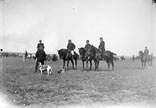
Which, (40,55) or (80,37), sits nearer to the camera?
(80,37)

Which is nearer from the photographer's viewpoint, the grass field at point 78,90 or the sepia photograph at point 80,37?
the grass field at point 78,90

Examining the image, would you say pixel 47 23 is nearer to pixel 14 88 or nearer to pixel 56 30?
pixel 56 30

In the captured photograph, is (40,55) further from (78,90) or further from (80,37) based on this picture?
(78,90)

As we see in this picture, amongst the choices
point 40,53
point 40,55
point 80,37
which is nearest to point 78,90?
point 80,37

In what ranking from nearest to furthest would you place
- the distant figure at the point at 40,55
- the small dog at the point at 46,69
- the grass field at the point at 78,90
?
the grass field at the point at 78,90
the distant figure at the point at 40,55
the small dog at the point at 46,69

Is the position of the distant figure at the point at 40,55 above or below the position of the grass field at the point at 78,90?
above

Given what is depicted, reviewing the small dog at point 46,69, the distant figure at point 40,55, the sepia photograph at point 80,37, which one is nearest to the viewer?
the sepia photograph at point 80,37

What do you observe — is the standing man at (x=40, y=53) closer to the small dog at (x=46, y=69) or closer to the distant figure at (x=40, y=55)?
the distant figure at (x=40, y=55)

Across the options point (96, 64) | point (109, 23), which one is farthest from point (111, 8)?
point (96, 64)

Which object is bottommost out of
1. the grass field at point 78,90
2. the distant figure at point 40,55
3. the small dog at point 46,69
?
the grass field at point 78,90

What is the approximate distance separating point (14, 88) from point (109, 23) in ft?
11.0

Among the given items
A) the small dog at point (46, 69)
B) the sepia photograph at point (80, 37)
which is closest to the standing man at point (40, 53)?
the sepia photograph at point (80, 37)

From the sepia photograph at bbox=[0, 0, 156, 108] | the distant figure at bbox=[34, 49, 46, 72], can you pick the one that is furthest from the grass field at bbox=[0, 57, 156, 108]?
the distant figure at bbox=[34, 49, 46, 72]

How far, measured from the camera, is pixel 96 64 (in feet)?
30.2
